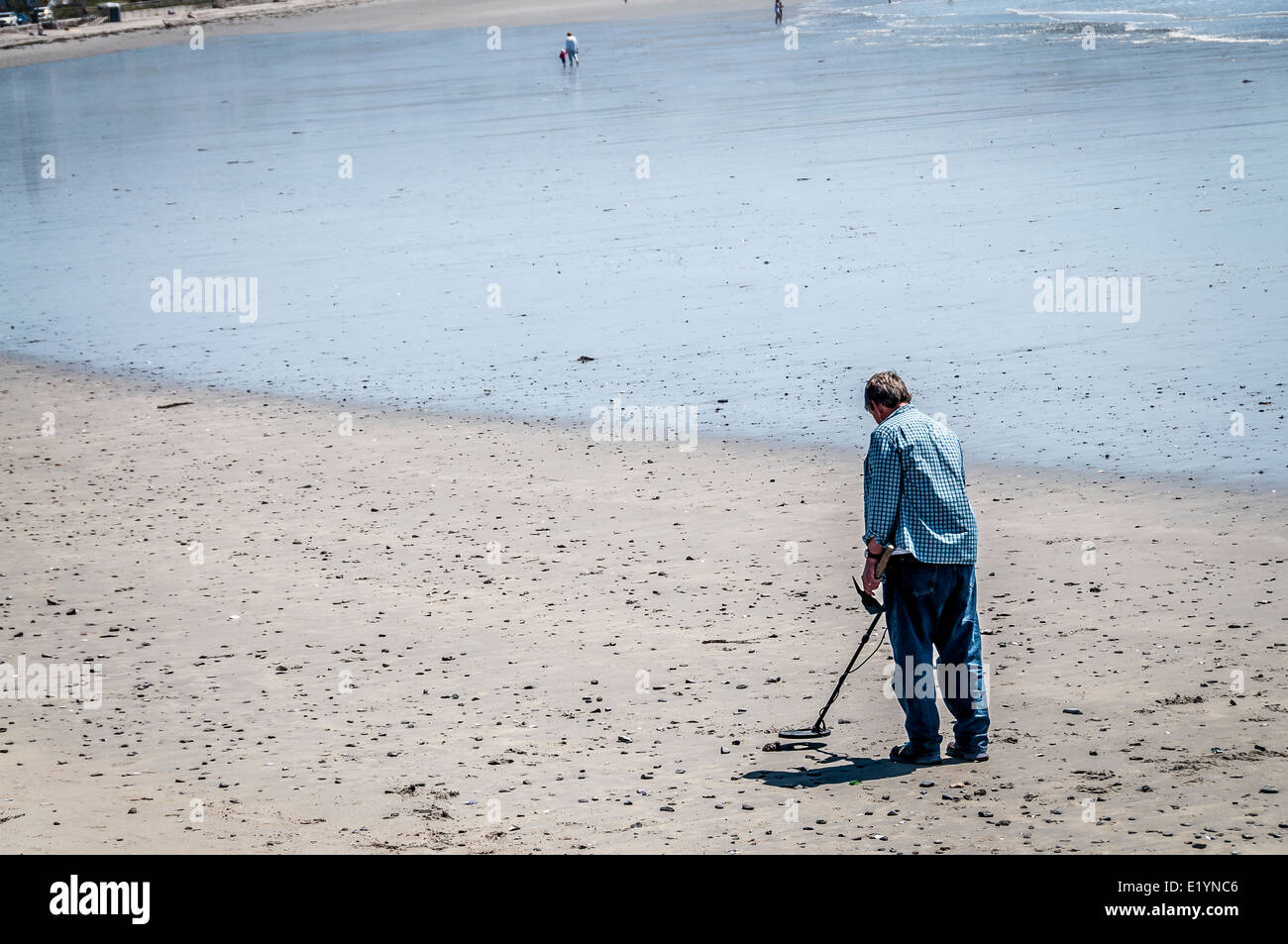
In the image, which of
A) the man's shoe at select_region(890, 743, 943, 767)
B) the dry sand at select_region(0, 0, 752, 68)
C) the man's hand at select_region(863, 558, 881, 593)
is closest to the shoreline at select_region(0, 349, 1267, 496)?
the man's shoe at select_region(890, 743, 943, 767)

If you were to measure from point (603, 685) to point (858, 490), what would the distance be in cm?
426

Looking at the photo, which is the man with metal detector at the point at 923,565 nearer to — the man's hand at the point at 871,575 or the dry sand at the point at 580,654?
the man's hand at the point at 871,575

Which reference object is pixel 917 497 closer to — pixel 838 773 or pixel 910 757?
pixel 910 757

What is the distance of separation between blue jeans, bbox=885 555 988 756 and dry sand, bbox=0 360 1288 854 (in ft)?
0.78

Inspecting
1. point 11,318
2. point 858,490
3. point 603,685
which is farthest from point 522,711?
point 11,318

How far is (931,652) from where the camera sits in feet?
26.5

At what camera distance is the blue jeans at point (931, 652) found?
7992 mm

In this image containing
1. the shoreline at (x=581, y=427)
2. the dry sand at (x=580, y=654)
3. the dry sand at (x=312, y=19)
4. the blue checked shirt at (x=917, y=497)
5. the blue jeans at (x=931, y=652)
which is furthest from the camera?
the dry sand at (x=312, y=19)

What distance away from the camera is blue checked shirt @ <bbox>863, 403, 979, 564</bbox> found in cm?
785

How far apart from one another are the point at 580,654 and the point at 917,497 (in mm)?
3060

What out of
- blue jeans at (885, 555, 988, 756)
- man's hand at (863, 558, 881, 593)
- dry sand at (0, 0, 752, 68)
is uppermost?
dry sand at (0, 0, 752, 68)

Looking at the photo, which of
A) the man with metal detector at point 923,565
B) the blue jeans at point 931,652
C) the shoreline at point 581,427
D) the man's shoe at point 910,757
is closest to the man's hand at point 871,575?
the man with metal detector at point 923,565

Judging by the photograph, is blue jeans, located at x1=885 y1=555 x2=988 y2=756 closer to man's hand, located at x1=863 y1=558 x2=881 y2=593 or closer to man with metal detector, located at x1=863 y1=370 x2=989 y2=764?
man with metal detector, located at x1=863 y1=370 x2=989 y2=764

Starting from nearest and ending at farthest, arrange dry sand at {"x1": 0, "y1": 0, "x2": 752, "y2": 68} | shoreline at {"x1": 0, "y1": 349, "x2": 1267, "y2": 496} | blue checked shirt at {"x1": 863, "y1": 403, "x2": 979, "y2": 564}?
blue checked shirt at {"x1": 863, "y1": 403, "x2": 979, "y2": 564}
shoreline at {"x1": 0, "y1": 349, "x2": 1267, "y2": 496}
dry sand at {"x1": 0, "y1": 0, "x2": 752, "y2": 68}
